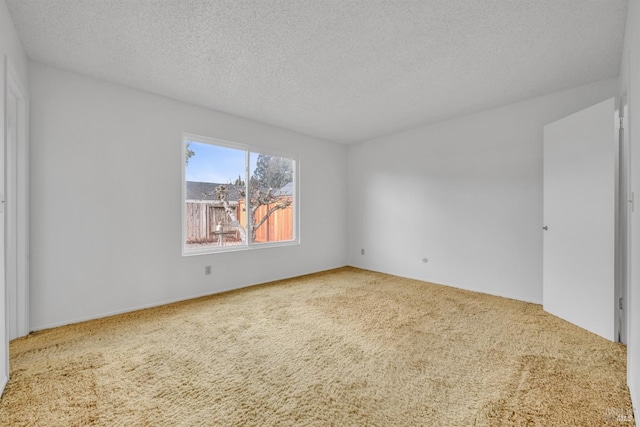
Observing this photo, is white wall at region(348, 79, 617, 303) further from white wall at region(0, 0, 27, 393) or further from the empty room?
white wall at region(0, 0, 27, 393)

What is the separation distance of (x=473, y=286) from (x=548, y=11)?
313 centimetres

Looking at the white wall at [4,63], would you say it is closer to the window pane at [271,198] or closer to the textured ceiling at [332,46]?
the textured ceiling at [332,46]

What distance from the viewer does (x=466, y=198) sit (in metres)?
3.90

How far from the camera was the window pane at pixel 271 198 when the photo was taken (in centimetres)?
429

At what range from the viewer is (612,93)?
2834 mm

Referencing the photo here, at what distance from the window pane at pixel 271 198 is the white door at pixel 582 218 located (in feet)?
11.5

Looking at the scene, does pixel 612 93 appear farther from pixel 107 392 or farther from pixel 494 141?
pixel 107 392

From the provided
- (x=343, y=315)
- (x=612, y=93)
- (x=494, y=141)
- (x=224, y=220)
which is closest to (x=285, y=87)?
(x=224, y=220)

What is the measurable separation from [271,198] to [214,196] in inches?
39.2

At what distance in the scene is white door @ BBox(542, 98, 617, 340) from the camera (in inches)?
94.1

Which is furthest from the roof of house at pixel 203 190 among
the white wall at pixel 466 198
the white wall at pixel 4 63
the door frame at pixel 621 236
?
the door frame at pixel 621 236

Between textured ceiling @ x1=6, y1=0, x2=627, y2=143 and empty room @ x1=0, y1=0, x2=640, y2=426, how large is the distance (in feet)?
0.07

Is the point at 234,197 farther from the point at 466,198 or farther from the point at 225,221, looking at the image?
the point at 466,198

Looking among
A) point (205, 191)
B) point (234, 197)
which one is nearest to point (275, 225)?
point (234, 197)
